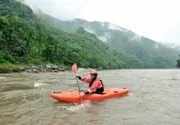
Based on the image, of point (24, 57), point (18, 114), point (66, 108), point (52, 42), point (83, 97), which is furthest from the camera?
Answer: point (52, 42)

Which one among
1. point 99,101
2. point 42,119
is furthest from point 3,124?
point 99,101

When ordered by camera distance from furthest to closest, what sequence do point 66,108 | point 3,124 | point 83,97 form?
1. point 83,97
2. point 66,108
3. point 3,124

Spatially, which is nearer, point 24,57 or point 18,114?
point 18,114

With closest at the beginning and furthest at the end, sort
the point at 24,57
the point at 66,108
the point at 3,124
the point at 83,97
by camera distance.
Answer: the point at 3,124
the point at 66,108
the point at 83,97
the point at 24,57

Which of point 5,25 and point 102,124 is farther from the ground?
point 5,25

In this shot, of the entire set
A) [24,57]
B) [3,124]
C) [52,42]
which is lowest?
[3,124]

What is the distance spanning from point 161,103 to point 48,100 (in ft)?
20.1

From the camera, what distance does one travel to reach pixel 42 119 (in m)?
8.88

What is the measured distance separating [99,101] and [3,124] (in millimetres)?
5833

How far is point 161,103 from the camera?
1260 centimetres

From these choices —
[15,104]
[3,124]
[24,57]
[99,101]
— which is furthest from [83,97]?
[24,57]

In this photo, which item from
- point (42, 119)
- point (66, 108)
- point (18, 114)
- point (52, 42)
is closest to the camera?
point (42, 119)

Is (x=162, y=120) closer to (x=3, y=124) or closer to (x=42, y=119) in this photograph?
(x=42, y=119)

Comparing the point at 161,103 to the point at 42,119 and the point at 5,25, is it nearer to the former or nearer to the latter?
the point at 42,119
